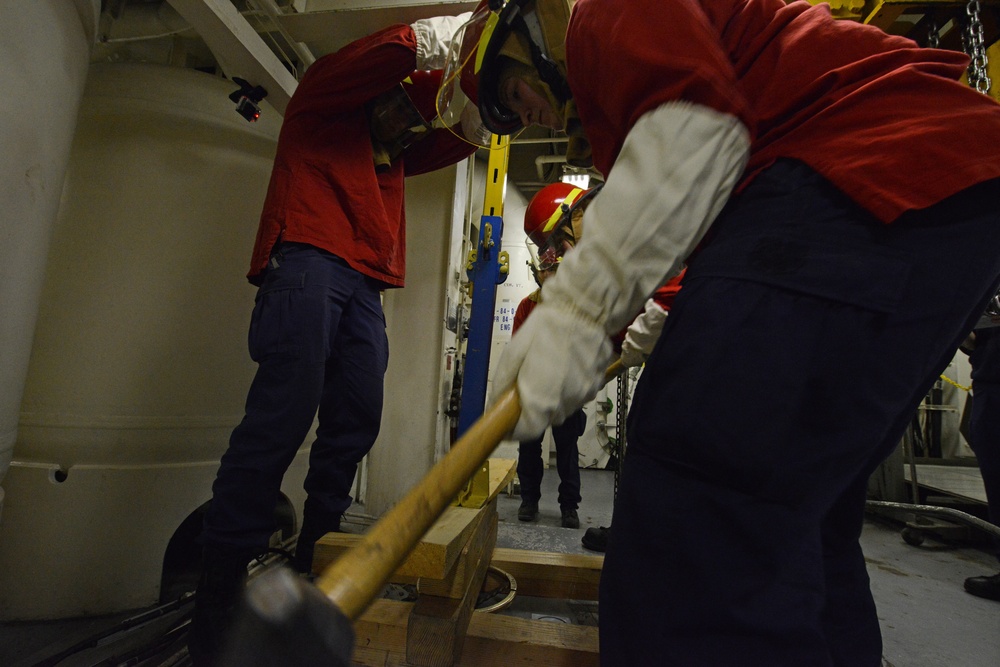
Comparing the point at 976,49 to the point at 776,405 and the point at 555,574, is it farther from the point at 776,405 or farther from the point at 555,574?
the point at 555,574

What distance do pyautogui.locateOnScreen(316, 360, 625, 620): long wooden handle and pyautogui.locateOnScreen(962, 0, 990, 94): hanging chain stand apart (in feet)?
6.11

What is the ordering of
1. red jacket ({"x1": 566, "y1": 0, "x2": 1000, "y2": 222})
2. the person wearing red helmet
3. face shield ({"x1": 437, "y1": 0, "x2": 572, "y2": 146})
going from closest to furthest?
red jacket ({"x1": 566, "y1": 0, "x2": 1000, "y2": 222}), face shield ({"x1": 437, "y1": 0, "x2": 572, "y2": 146}), the person wearing red helmet

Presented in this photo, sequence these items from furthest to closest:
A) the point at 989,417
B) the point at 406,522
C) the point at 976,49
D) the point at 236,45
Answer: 1. the point at 989,417
2. the point at 976,49
3. the point at 236,45
4. the point at 406,522

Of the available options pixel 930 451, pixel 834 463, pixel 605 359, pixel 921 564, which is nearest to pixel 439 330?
pixel 605 359

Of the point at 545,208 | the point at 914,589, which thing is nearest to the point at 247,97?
the point at 545,208

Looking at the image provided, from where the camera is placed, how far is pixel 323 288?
1.17 meters

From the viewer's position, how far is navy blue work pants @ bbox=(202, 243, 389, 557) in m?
1.03

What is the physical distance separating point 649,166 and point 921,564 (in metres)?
2.58

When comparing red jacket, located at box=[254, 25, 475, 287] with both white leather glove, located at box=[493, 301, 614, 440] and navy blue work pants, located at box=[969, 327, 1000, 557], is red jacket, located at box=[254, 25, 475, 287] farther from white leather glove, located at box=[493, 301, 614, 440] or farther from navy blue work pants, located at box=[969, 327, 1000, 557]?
navy blue work pants, located at box=[969, 327, 1000, 557]

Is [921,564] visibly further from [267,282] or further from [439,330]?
[267,282]

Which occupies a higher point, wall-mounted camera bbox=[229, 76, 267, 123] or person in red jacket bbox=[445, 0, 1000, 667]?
wall-mounted camera bbox=[229, 76, 267, 123]

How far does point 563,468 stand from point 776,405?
2089 millimetres

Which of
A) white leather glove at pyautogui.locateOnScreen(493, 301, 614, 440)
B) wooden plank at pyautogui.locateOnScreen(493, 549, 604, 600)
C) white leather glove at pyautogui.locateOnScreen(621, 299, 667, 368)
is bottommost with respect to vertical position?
wooden plank at pyautogui.locateOnScreen(493, 549, 604, 600)

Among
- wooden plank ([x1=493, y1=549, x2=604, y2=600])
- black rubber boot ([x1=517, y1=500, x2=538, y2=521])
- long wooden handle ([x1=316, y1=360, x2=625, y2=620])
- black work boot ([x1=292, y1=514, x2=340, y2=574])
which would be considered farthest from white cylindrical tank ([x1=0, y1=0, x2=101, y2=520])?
black rubber boot ([x1=517, y1=500, x2=538, y2=521])
